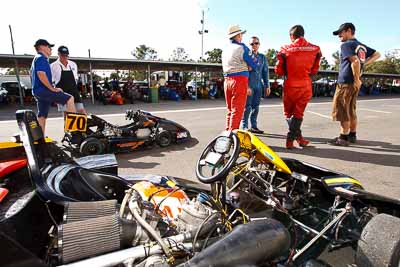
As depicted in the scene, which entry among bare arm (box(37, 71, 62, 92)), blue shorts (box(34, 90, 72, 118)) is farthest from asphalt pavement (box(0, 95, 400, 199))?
bare arm (box(37, 71, 62, 92))

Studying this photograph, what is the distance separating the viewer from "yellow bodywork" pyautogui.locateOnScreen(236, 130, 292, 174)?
2043mm

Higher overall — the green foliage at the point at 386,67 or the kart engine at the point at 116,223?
the green foliage at the point at 386,67

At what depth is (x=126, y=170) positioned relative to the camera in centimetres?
382

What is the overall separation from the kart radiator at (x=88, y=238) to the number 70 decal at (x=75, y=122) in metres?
3.21

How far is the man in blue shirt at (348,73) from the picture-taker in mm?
4688

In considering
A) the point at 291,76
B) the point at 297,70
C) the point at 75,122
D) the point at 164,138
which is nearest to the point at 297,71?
the point at 297,70

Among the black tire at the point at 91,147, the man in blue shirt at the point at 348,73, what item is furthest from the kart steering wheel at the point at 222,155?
the man in blue shirt at the point at 348,73

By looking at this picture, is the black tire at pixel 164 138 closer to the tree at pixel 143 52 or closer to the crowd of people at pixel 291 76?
the crowd of people at pixel 291 76

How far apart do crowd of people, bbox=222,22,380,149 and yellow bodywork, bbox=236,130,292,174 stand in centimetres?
250

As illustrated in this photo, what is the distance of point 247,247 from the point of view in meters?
1.28

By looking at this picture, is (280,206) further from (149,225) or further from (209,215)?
(149,225)

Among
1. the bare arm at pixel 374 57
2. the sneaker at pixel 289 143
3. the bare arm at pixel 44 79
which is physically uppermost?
the bare arm at pixel 374 57

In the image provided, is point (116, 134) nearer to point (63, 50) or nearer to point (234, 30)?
point (63, 50)

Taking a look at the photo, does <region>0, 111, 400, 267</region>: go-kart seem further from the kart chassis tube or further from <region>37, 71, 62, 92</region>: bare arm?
<region>37, 71, 62, 92</region>: bare arm
